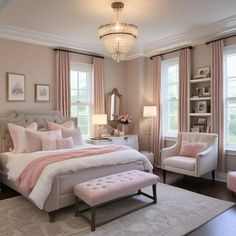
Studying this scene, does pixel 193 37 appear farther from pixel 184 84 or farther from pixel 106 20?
pixel 106 20

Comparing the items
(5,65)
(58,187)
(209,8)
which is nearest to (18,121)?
(5,65)

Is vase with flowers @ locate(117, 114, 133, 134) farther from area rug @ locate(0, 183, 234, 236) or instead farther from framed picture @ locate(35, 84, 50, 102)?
area rug @ locate(0, 183, 234, 236)

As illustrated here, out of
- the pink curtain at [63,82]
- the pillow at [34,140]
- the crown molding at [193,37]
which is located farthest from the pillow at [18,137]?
the crown molding at [193,37]

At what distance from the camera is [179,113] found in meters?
5.34

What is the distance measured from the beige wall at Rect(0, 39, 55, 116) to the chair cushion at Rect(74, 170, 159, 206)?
256cm

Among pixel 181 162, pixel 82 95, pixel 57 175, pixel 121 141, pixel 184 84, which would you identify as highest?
pixel 184 84

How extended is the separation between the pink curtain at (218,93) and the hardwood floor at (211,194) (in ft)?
1.68

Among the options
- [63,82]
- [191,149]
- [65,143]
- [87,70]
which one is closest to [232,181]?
[191,149]

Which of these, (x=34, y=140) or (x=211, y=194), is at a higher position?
(x=34, y=140)

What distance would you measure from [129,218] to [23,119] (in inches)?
113

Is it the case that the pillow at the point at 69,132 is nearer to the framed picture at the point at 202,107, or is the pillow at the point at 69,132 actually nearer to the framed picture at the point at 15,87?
the framed picture at the point at 15,87

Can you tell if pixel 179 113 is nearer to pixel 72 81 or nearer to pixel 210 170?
pixel 210 170

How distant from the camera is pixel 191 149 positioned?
4.69m

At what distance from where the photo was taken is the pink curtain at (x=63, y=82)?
205 inches
